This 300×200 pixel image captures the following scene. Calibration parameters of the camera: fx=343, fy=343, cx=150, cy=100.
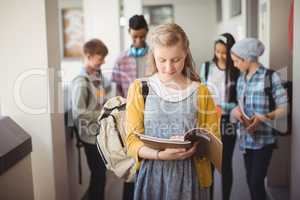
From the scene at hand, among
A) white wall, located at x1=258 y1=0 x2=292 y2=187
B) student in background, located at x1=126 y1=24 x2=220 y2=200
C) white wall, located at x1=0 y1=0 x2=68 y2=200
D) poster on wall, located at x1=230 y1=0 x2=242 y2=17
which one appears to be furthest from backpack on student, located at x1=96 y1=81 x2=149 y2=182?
poster on wall, located at x1=230 y1=0 x2=242 y2=17

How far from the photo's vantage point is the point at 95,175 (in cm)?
221

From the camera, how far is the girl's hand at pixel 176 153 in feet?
4.25

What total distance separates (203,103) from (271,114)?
880 mm

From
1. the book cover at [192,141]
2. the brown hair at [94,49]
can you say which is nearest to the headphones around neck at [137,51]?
the brown hair at [94,49]

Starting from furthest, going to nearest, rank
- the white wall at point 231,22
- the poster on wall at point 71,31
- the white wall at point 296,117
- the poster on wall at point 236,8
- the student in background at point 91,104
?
the poster on wall at point 71,31 < the poster on wall at point 236,8 < the white wall at point 231,22 < the student in background at point 91,104 < the white wall at point 296,117

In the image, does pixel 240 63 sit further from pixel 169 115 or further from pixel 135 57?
pixel 169 115

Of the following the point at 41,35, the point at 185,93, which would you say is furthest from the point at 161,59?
the point at 41,35

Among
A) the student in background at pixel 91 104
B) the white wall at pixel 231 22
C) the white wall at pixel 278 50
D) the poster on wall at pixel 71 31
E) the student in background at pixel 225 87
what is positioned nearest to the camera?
the student in background at pixel 91 104

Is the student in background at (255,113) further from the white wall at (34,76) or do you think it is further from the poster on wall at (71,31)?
the poster on wall at (71,31)

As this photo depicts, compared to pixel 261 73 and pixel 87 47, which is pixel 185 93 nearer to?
pixel 261 73

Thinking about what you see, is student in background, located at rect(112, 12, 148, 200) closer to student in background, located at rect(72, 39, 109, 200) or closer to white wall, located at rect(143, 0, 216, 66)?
student in background, located at rect(72, 39, 109, 200)

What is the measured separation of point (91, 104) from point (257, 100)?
0.99 meters

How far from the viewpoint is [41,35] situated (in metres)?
1.76

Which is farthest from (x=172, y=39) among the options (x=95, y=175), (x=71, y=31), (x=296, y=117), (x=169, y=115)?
(x=71, y=31)
